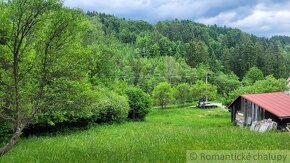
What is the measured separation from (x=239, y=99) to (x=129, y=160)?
37.8 meters

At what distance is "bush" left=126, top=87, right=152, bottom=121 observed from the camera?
5559 cm

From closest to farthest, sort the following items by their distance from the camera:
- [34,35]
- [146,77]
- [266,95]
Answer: [34,35], [266,95], [146,77]

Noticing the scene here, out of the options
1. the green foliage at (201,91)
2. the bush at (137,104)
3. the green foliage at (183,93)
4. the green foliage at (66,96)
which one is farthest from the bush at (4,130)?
the green foliage at (201,91)

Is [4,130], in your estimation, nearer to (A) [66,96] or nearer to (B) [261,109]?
(A) [66,96]

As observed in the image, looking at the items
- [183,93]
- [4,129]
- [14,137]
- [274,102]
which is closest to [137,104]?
[274,102]

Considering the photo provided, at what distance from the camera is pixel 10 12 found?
1188 cm

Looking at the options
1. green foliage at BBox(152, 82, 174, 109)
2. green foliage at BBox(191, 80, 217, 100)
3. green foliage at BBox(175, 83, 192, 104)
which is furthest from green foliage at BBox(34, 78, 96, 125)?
green foliage at BBox(191, 80, 217, 100)

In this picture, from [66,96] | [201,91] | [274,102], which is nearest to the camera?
[66,96]

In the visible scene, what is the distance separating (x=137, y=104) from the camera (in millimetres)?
55531

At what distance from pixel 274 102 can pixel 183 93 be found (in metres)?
45.8

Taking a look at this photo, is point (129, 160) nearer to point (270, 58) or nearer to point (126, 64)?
point (126, 64)

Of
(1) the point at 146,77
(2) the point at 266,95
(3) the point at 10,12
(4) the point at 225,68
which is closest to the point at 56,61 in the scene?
(3) the point at 10,12

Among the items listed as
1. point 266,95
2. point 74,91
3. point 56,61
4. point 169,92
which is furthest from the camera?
point 169,92

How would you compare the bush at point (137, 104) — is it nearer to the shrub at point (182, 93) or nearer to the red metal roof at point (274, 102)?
the red metal roof at point (274, 102)
